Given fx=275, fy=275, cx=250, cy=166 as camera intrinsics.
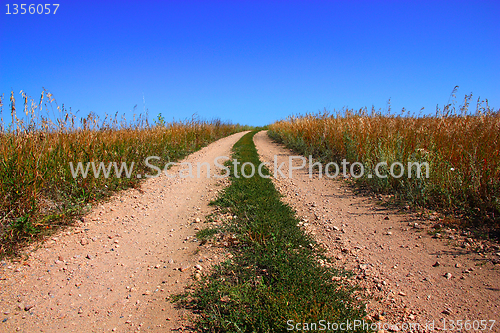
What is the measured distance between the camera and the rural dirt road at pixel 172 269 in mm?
2578

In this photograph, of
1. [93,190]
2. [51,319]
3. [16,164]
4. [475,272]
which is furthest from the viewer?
[93,190]

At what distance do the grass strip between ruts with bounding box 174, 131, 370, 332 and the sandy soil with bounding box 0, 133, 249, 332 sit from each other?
317 mm

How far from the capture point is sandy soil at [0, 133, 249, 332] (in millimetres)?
2602

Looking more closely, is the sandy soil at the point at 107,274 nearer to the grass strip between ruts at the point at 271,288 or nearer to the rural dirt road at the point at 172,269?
the rural dirt road at the point at 172,269

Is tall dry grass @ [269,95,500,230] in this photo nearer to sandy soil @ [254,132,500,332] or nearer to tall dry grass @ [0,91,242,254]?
sandy soil @ [254,132,500,332]

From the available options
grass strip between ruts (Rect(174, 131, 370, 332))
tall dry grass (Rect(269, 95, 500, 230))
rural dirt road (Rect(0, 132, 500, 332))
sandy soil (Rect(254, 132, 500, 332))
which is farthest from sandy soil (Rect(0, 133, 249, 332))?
tall dry grass (Rect(269, 95, 500, 230))

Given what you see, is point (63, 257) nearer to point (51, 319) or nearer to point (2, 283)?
point (2, 283)

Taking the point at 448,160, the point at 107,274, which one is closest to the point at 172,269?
the point at 107,274

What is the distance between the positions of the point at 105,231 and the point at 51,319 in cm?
197

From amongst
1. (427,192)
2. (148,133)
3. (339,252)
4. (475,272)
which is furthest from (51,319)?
(148,133)

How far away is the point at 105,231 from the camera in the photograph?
449 cm

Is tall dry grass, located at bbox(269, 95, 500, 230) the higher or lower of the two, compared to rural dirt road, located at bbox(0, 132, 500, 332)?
higher

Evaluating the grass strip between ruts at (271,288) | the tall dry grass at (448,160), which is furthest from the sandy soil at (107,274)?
the tall dry grass at (448,160)

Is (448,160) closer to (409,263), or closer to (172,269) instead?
(409,263)
